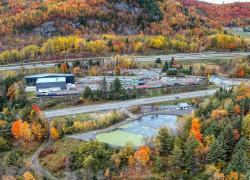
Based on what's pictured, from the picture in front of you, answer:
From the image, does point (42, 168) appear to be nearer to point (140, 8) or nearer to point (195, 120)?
point (195, 120)

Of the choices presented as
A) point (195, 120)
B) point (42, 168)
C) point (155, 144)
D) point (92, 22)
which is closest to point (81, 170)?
point (42, 168)

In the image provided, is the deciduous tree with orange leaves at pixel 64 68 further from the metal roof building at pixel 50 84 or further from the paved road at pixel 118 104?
the paved road at pixel 118 104

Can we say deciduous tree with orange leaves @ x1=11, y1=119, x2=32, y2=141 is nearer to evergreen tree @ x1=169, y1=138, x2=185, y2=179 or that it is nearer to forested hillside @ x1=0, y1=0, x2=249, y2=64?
evergreen tree @ x1=169, y1=138, x2=185, y2=179

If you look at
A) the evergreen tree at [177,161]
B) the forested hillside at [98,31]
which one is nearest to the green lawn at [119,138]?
the evergreen tree at [177,161]

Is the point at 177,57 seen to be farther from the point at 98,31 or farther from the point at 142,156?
the point at 142,156

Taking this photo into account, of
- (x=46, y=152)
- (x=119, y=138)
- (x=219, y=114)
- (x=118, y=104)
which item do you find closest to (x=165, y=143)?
(x=119, y=138)
